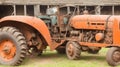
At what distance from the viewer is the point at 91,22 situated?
→ 11719mm

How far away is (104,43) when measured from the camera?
11.3 metres

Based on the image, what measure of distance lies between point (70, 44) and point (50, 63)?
95 cm

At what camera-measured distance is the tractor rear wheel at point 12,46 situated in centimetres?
1091

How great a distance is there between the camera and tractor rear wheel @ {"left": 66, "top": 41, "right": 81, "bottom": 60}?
11602 mm

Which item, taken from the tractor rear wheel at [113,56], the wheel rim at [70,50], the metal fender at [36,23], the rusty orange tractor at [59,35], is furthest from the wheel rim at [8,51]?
the tractor rear wheel at [113,56]

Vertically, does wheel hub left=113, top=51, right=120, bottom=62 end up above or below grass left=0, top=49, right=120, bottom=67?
above

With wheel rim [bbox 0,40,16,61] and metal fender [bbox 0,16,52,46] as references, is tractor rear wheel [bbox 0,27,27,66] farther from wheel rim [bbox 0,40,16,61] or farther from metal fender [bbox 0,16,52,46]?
metal fender [bbox 0,16,52,46]

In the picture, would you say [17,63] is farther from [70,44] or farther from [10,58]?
[70,44]

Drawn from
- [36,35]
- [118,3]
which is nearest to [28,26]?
[36,35]

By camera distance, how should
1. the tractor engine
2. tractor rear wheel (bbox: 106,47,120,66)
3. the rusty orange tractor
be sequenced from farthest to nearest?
the tractor engine
the rusty orange tractor
tractor rear wheel (bbox: 106,47,120,66)

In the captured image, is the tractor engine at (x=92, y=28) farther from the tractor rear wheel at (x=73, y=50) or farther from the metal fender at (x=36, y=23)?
the metal fender at (x=36, y=23)

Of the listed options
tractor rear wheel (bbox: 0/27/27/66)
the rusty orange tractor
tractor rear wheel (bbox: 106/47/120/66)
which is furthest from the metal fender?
tractor rear wheel (bbox: 106/47/120/66)

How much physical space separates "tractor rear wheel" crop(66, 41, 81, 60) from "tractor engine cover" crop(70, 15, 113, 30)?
59 cm

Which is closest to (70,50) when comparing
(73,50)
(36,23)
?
(73,50)
